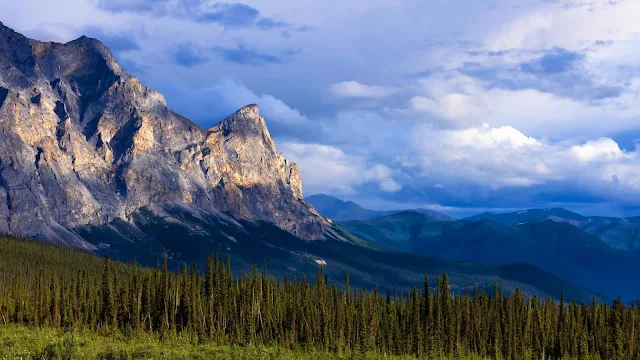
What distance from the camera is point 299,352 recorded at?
175 metres

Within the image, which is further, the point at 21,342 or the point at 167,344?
the point at 167,344

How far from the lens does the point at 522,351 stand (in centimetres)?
19825

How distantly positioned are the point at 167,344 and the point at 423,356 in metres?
59.8

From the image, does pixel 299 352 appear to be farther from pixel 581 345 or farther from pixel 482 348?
pixel 581 345

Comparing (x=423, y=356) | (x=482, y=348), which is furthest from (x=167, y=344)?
(x=482, y=348)

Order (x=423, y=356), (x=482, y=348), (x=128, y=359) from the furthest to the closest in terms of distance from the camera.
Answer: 1. (x=482, y=348)
2. (x=423, y=356)
3. (x=128, y=359)

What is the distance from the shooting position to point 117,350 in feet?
449

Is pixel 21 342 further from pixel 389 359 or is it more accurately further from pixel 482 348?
pixel 482 348

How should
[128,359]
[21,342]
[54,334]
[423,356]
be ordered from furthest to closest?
[423,356] → [54,334] → [21,342] → [128,359]

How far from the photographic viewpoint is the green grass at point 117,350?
120 meters

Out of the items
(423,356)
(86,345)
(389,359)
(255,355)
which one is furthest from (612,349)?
(86,345)

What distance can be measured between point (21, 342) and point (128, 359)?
25.8 m

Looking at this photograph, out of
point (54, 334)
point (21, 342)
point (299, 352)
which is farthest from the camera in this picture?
point (299, 352)

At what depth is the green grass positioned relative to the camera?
395 ft
